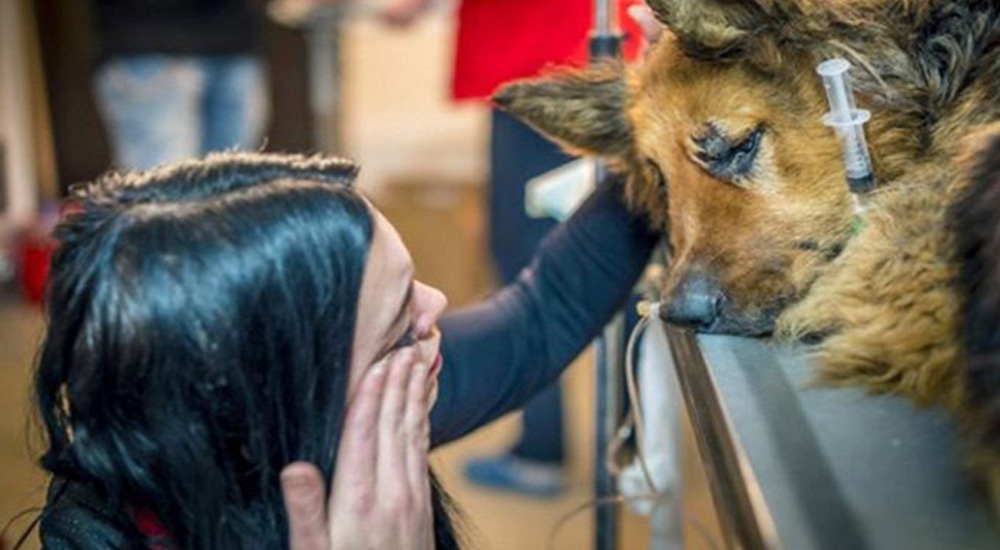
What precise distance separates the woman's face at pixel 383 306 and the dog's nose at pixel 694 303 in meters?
0.19

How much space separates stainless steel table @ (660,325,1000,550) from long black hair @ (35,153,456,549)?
27 cm

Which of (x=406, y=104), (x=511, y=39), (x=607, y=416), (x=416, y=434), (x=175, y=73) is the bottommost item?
(x=406, y=104)

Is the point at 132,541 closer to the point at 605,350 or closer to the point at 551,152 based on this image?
the point at 605,350

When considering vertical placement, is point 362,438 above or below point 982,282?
below

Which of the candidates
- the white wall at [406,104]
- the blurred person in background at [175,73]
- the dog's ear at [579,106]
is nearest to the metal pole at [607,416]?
the dog's ear at [579,106]

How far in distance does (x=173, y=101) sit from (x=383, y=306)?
2707mm

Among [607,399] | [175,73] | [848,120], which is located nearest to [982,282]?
[848,120]

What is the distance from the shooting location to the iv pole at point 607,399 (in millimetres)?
1404

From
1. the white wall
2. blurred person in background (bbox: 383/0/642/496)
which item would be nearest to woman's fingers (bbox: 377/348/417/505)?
blurred person in background (bbox: 383/0/642/496)

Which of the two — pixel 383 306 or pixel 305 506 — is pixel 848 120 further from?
pixel 305 506

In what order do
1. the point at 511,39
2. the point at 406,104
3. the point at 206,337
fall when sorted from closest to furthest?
the point at 206,337
the point at 511,39
the point at 406,104

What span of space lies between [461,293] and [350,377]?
2522 millimetres

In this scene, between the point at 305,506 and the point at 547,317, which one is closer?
the point at 305,506

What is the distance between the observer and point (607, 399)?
1507 millimetres
